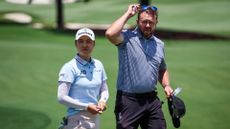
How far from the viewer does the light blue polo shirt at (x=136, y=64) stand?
18.9ft

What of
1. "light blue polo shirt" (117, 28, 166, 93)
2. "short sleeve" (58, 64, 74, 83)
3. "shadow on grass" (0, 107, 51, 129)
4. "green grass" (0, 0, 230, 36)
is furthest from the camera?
"green grass" (0, 0, 230, 36)

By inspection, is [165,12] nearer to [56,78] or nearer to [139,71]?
[56,78]

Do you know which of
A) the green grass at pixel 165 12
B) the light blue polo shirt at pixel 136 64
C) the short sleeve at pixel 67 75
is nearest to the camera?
the short sleeve at pixel 67 75

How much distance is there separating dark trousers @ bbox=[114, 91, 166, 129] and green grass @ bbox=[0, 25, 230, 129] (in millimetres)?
3203

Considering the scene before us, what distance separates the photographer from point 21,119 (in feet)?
31.1

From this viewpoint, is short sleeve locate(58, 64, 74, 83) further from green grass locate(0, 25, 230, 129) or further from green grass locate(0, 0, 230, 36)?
green grass locate(0, 0, 230, 36)

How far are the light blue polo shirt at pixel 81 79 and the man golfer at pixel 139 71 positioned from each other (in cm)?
56

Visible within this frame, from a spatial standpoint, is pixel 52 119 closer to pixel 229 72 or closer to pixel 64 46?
pixel 229 72

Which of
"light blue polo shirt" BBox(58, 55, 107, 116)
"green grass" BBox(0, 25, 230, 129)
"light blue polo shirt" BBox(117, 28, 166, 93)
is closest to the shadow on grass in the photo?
"green grass" BBox(0, 25, 230, 129)

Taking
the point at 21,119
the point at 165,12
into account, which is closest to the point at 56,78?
the point at 21,119

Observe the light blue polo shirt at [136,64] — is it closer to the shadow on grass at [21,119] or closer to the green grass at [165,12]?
the shadow on grass at [21,119]

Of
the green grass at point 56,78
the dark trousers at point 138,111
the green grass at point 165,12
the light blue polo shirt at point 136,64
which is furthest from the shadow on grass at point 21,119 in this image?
the green grass at point 165,12

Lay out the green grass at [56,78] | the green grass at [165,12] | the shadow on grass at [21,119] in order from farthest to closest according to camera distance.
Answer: the green grass at [165,12]
the green grass at [56,78]
the shadow on grass at [21,119]

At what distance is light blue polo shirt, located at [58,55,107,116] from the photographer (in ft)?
17.0
